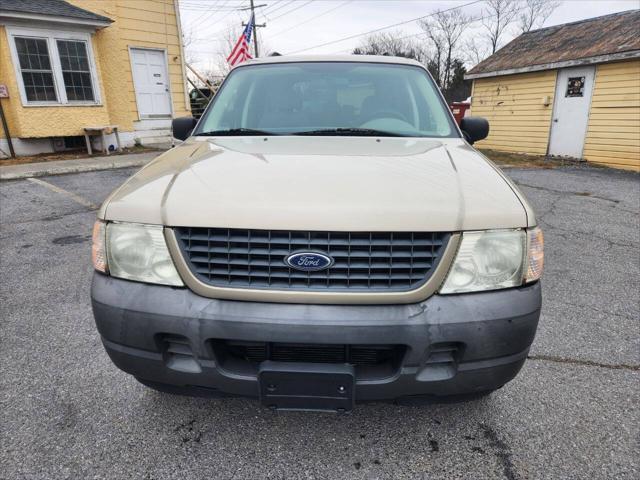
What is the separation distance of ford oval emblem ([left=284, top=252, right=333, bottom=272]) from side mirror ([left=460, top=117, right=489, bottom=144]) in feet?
6.83

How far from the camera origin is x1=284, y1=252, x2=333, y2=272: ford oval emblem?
5.26 feet

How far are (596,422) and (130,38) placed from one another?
46.5 ft

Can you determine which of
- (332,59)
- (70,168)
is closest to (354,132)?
(332,59)

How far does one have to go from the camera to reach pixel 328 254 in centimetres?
161

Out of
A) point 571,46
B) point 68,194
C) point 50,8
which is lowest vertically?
point 68,194

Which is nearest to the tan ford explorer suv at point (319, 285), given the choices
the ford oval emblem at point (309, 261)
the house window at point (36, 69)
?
the ford oval emblem at point (309, 261)

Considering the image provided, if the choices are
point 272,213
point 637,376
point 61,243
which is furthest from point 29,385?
point 637,376

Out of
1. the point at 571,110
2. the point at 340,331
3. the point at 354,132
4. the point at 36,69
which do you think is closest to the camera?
the point at 340,331

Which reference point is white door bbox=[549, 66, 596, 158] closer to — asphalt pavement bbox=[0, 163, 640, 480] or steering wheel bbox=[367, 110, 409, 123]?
asphalt pavement bbox=[0, 163, 640, 480]

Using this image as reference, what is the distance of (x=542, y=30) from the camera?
1666 cm

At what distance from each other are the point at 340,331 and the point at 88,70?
42.6 feet

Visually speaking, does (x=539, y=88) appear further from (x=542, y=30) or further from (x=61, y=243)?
(x=61, y=243)

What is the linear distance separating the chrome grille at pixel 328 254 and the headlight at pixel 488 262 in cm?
9

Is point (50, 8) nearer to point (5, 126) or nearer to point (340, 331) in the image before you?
point (5, 126)
